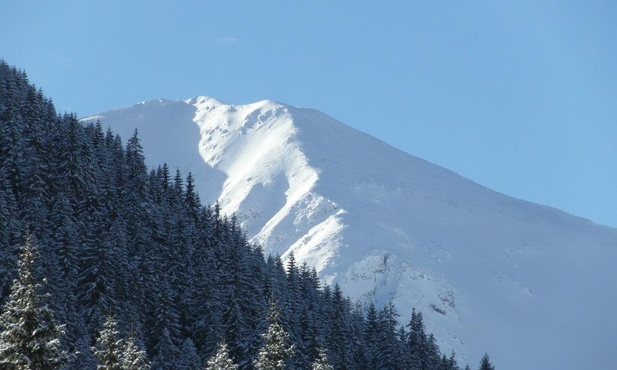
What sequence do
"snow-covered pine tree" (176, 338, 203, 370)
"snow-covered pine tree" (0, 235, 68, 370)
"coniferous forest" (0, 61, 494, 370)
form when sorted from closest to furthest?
"snow-covered pine tree" (0, 235, 68, 370)
"snow-covered pine tree" (176, 338, 203, 370)
"coniferous forest" (0, 61, 494, 370)

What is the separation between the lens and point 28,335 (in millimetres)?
36969

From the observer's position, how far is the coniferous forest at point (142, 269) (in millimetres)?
86438

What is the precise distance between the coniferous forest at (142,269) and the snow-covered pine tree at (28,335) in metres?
33.5

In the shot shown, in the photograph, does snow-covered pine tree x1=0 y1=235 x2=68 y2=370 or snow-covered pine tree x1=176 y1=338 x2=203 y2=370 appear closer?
snow-covered pine tree x1=0 y1=235 x2=68 y2=370

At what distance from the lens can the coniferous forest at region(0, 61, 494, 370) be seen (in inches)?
3403

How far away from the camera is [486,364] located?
115m

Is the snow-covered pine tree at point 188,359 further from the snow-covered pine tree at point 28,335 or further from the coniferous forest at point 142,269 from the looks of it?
the snow-covered pine tree at point 28,335

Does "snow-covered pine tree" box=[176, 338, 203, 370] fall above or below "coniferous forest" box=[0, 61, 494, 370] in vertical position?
below

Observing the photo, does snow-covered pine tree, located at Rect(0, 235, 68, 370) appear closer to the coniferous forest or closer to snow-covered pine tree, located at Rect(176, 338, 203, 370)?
the coniferous forest

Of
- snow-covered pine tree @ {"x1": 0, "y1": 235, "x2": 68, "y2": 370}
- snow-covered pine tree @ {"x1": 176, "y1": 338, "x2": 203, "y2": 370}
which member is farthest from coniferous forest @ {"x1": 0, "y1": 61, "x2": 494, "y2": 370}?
snow-covered pine tree @ {"x1": 0, "y1": 235, "x2": 68, "y2": 370}

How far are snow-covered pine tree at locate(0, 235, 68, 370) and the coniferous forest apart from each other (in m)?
33.5

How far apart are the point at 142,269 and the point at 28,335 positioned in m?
61.3

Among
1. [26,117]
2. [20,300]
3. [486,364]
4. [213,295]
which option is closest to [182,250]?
[213,295]

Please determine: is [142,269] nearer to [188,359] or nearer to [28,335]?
[188,359]
